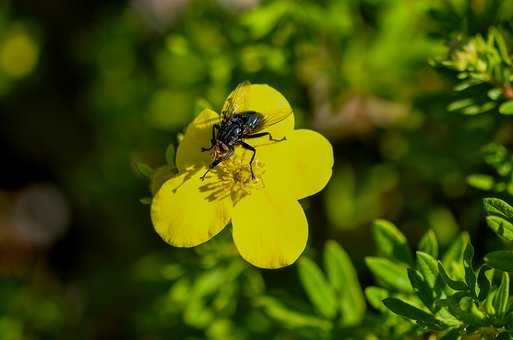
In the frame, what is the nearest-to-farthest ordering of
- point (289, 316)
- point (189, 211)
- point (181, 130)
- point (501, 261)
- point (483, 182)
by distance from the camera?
point (501, 261) < point (189, 211) < point (483, 182) < point (289, 316) < point (181, 130)

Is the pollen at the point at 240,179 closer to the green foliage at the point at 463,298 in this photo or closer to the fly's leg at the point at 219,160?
the fly's leg at the point at 219,160

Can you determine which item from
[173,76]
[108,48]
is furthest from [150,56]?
[173,76]

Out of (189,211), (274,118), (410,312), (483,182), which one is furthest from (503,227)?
(189,211)

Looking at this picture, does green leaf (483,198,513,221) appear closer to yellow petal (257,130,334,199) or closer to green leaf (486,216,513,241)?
green leaf (486,216,513,241)

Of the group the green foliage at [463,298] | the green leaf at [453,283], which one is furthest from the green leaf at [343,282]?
the green leaf at [453,283]

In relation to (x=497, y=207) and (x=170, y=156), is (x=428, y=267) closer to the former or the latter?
(x=497, y=207)

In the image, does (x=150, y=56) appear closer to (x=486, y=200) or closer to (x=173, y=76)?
(x=173, y=76)
